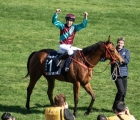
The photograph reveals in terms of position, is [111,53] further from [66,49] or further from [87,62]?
[66,49]

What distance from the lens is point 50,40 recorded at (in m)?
26.9

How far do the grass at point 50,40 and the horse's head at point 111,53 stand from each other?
171cm

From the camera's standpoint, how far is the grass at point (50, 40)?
751 inches

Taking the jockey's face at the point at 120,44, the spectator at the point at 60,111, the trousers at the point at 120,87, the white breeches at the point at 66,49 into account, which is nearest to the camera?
the spectator at the point at 60,111

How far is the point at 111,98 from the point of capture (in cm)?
1977

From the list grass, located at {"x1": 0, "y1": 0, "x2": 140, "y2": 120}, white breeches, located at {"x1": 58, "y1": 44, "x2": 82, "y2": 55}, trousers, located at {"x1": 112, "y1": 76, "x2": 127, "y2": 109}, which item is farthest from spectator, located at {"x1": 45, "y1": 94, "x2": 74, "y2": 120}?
trousers, located at {"x1": 112, "y1": 76, "x2": 127, "y2": 109}

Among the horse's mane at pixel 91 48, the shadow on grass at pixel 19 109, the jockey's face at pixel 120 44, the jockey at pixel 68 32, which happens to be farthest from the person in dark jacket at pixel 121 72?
the shadow on grass at pixel 19 109

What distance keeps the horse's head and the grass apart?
→ 1707mm

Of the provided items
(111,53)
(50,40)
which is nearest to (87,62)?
(111,53)

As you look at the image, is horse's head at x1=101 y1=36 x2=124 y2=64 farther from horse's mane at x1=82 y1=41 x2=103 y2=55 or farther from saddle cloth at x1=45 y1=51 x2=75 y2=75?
saddle cloth at x1=45 y1=51 x2=75 y2=75

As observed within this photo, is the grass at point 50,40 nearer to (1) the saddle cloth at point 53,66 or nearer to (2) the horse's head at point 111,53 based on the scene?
(1) the saddle cloth at point 53,66

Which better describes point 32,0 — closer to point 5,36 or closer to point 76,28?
point 5,36

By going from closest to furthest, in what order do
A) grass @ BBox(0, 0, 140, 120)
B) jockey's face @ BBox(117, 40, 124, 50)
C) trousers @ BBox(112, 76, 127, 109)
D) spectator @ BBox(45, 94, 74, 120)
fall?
spectator @ BBox(45, 94, 74, 120)
jockey's face @ BBox(117, 40, 124, 50)
trousers @ BBox(112, 76, 127, 109)
grass @ BBox(0, 0, 140, 120)

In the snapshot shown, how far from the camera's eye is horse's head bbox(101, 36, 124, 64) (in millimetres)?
17469
